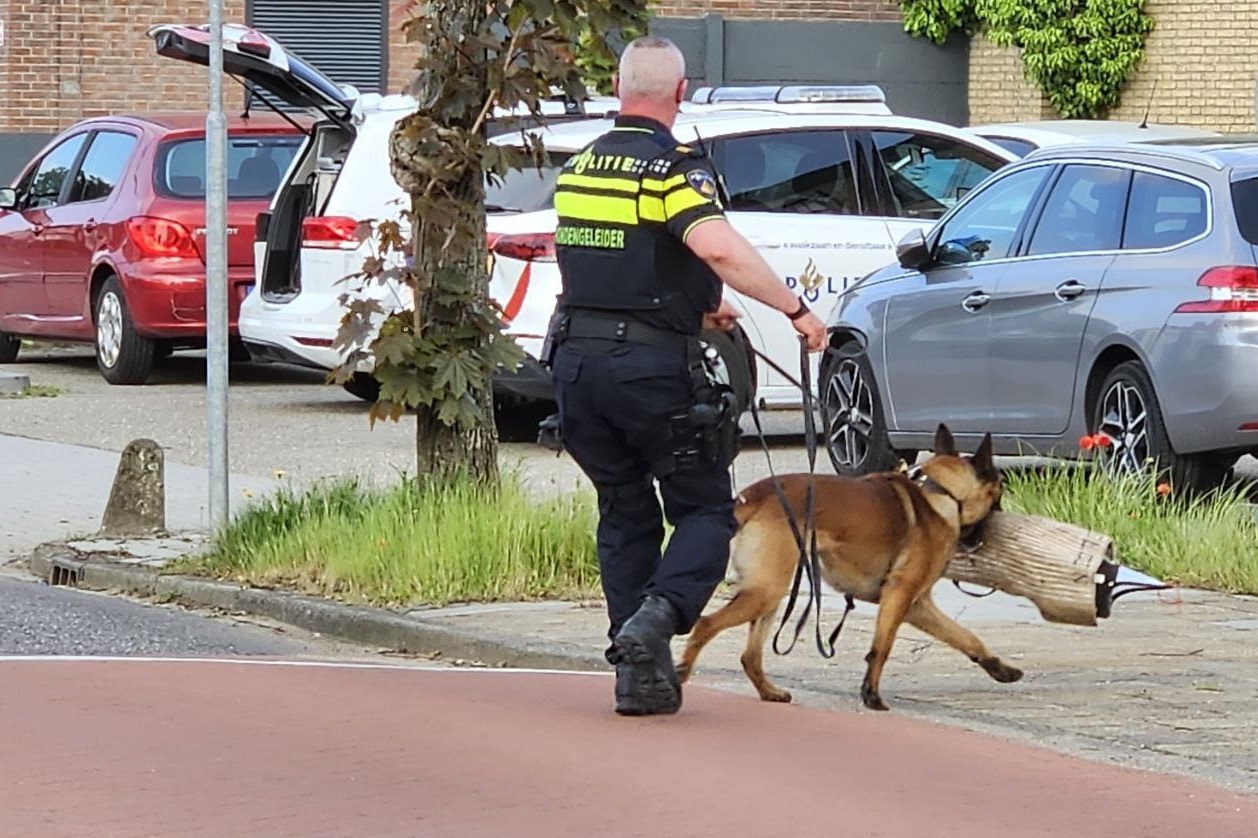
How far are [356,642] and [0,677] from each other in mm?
1560

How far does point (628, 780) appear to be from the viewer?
664cm

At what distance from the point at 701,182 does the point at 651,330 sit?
42cm

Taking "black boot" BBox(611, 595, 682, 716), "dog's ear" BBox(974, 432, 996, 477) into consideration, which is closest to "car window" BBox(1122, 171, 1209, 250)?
"dog's ear" BBox(974, 432, 996, 477)

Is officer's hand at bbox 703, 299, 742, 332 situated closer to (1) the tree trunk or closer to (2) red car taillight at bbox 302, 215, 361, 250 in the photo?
(1) the tree trunk

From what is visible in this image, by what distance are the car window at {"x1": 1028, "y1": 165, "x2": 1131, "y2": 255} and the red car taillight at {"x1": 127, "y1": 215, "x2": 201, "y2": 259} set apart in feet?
24.5

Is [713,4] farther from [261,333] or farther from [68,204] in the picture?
[261,333]

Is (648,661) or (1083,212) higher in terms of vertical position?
(1083,212)

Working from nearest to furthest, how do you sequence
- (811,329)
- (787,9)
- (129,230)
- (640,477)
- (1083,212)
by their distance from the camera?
(811,329) → (640,477) → (1083,212) → (129,230) → (787,9)

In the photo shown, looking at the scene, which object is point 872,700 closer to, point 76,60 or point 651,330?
point 651,330

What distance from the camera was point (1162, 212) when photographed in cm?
1152

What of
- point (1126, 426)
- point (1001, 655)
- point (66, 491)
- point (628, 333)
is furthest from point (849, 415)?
point (628, 333)

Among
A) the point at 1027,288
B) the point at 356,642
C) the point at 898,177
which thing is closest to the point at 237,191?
the point at 898,177

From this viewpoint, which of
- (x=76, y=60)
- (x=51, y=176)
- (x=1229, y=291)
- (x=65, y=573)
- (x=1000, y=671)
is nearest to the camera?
(x=1000, y=671)

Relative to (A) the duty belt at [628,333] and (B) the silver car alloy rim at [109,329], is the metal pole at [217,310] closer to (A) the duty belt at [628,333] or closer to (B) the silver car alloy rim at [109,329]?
(A) the duty belt at [628,333]
